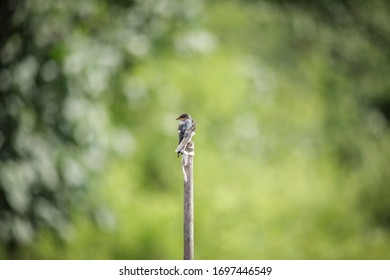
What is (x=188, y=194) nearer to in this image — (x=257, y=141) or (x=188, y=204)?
(x=188, y=204)

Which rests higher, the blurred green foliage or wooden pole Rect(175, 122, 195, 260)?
the blurred green foliage

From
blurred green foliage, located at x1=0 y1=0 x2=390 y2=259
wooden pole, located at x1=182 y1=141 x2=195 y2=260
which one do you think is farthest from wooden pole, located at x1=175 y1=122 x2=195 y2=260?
blurred green foliage, located at x1=0 y1=0 x2=390 y2=259

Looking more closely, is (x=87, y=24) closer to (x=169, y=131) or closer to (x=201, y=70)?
(x=169, y=131)

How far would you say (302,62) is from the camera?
9.06ft

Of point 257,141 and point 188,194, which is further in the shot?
point 257,141

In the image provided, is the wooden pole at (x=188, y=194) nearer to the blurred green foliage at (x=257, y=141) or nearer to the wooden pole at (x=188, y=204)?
the wooden pole at (x=188, y=204)


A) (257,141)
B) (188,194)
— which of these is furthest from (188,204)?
(257,141)

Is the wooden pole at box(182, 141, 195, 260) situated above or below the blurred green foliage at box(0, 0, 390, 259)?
below

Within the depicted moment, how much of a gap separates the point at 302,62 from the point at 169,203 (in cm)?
100

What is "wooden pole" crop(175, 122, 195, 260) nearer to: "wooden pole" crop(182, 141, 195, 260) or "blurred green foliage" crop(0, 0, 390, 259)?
"wooden pole" crop(182, 141, 195, 260)

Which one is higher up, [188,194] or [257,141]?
[257,141]

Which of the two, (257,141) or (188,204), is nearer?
(188,204)

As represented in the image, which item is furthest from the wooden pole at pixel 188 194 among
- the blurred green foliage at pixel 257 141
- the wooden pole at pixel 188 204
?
the blurred green foliage at pixel 257 141

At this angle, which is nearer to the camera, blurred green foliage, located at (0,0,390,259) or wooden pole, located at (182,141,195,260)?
wooden pole, located at (182,141,195,260)
